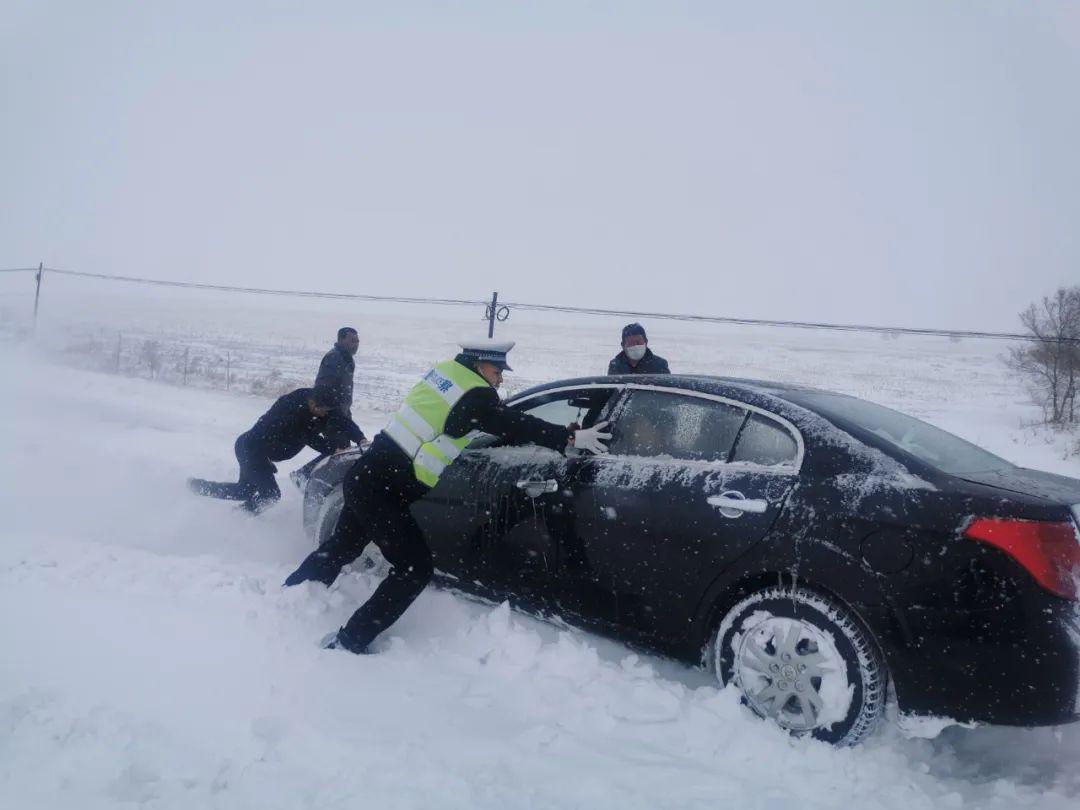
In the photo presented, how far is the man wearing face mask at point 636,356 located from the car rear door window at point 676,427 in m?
2.70

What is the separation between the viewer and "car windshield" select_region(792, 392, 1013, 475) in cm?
317

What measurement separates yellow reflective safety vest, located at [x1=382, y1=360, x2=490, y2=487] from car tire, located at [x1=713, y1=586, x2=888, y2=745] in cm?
160

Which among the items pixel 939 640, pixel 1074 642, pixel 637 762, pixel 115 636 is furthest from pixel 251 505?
pixel 1074 642

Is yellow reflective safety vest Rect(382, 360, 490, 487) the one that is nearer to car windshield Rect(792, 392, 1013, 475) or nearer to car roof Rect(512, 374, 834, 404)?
car roof Rect(512, 374, 834, 404)

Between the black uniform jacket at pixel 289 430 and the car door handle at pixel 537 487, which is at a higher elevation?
the car door handle at pixel 537 487

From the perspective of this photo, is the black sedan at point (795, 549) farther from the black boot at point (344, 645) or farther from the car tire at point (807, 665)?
the black boot at point (344, 645)

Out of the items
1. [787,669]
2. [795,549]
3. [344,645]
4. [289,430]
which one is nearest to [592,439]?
[795,549]

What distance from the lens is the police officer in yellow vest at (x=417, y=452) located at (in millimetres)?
3713

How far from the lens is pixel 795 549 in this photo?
9.84 ft

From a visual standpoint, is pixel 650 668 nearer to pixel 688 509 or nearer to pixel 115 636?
pixel 688 509

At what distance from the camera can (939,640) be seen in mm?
2723

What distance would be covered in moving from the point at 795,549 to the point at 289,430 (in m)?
4.22

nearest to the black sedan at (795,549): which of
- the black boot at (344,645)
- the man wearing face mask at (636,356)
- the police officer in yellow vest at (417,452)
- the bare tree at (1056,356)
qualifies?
the police officer in yellow vest at (417,452)

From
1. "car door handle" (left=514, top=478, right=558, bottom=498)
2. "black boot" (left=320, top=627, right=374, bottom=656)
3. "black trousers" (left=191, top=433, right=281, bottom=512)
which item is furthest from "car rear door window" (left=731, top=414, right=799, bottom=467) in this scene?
"black trousers" (left=191, top=433, right=281, bottom=512)
